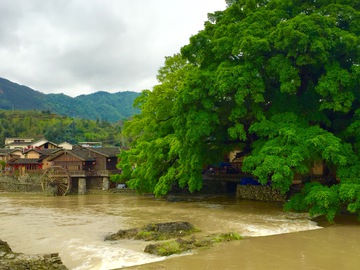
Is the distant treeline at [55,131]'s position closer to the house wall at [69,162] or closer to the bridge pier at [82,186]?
the house wall at [69,162]

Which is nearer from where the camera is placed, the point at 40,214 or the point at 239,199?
the point at 40,214

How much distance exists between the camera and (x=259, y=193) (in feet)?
84.7

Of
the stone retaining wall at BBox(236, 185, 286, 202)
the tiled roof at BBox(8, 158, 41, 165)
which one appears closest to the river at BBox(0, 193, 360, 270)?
the stone retaining wall at BBox(236, 185, 286, 202)

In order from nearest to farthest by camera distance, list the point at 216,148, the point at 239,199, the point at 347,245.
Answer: the point at 347,245
the point at 216,148
the point at 239,199

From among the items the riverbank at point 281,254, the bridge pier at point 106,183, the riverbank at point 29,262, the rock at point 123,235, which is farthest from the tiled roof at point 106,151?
the riverbank at point 29,262

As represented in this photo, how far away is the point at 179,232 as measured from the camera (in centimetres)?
1421

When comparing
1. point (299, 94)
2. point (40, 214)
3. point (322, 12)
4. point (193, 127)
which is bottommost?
point (40, 214)

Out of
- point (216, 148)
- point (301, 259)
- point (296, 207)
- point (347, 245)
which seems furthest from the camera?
point (216, 148)

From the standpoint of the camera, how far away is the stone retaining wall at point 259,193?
24.7 metres

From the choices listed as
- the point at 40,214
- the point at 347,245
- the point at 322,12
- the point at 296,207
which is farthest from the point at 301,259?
the point at 40,214

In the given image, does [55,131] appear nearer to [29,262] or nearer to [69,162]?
[69,162]

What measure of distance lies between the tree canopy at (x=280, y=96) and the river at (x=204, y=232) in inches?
82.4

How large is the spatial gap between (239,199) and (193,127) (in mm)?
9263

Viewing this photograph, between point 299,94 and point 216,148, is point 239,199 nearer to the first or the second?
point 216,148
